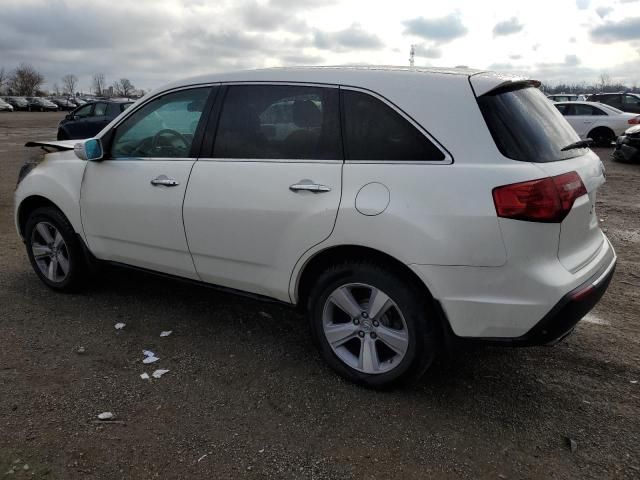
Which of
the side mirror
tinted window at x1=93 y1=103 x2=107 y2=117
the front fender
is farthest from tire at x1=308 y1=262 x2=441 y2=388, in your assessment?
tinted window at x1=93 y1=103 x2=107 y2=117

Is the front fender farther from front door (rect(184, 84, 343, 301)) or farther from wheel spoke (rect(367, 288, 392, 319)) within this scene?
wheel spoke (rect(367, 288, 392, 319))

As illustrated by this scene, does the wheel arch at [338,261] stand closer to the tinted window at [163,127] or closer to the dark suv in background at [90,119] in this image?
the tinted window at [163,127]

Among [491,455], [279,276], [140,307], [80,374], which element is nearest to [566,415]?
[491,455]

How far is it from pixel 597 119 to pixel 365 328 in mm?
17547

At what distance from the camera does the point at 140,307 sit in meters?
4.47

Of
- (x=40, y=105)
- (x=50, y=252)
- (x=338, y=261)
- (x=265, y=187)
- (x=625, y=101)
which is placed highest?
(x=40, y=105)

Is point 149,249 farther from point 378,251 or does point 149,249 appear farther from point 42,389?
point 378,251

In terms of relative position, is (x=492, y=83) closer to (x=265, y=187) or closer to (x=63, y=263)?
(x=265, y=187)

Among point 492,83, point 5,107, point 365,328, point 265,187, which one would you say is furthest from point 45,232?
point 5,107

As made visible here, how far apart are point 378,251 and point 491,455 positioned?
3.69 ft

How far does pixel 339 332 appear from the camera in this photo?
3227 millimetres

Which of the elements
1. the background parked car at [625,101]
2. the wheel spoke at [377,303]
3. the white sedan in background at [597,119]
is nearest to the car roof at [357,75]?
the wheel spoke at [377,303]

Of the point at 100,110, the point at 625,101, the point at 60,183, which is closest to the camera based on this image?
the point at 60,183

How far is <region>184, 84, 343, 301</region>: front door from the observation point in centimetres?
311
